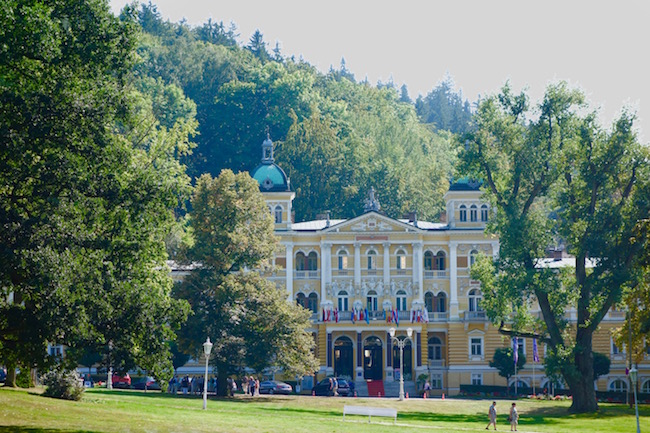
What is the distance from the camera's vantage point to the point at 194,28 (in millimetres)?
161625

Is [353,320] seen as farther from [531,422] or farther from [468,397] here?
[531,422]

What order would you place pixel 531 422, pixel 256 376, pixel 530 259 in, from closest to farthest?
1. pixel 531 422
2. pixel 530 259
3. pixel 256 376

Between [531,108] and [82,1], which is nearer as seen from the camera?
[82,1]

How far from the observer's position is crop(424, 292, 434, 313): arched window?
81125 mm

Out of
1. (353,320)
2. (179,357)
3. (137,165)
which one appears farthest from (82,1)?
(353,320)

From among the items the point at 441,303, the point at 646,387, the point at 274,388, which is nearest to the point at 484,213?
the point at 441,303

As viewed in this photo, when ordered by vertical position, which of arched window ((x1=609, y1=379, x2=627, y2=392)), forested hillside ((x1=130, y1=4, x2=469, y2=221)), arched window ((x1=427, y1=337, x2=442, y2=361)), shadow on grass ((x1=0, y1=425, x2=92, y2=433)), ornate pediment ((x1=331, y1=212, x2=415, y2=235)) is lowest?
shadow on grass ((x1=0, y1=425, x2=92, y2=433))

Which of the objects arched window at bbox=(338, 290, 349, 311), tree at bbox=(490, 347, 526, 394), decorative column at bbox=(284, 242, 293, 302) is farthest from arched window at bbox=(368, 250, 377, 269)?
tree at bbox=(490, 347, 526, 394)

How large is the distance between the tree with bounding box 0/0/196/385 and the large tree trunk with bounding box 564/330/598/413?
86.2ft

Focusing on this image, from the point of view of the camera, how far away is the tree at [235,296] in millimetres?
59594

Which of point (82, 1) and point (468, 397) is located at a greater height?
point (82, 1)

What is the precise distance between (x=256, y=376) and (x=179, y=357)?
322 inches

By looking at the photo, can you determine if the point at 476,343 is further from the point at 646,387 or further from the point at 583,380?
the point at 583,380

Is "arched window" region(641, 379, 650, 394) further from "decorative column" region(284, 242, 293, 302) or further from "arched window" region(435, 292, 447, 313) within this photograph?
"decorative column" region(284, 242, 293, 302)
